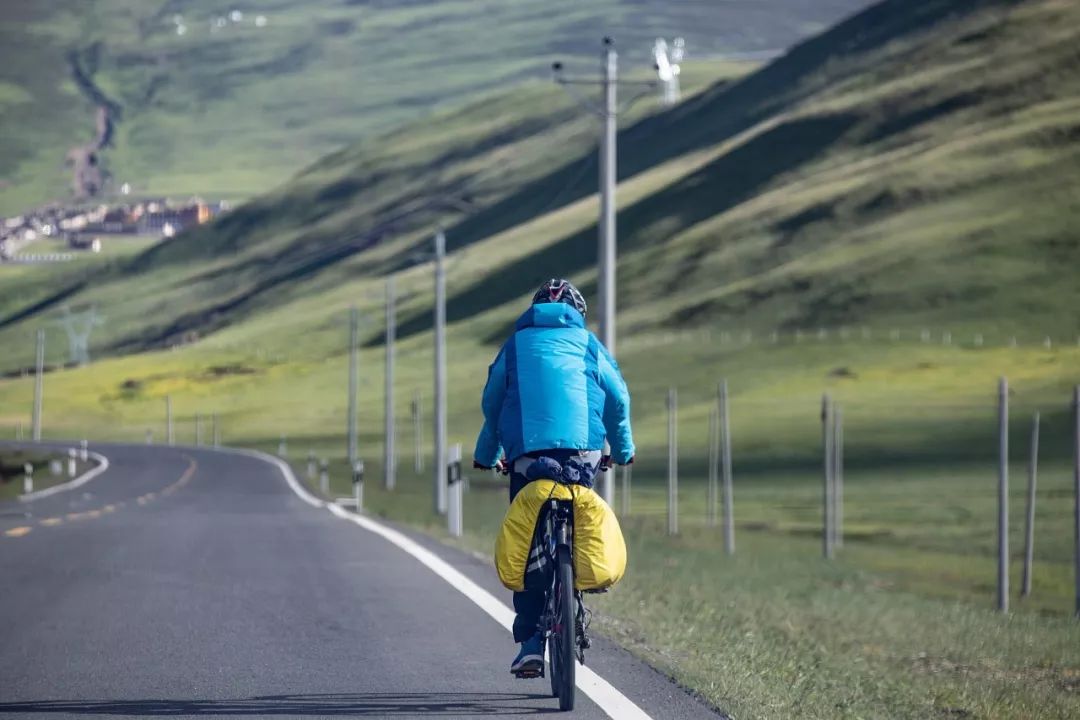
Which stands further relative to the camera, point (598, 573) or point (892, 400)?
point (892, 400)

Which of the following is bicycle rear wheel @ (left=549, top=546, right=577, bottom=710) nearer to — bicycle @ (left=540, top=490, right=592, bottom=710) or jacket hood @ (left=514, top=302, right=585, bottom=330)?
bicycle @ (left=540, top=490, right=592, bottom=710)

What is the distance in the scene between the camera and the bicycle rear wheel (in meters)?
10.3

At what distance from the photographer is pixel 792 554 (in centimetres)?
3831

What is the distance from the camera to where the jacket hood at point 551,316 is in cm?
1085

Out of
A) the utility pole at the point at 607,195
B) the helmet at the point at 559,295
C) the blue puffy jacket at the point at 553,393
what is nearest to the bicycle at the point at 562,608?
the blue puffy jacket at the point at 553,393

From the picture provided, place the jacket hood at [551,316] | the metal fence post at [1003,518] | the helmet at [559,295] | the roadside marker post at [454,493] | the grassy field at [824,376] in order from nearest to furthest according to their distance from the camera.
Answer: the jacket hood at [551,316], the helmet at [559,295], the grassy field at [824,376], the metal fence post at [1003,518], the roadside marker post at [454,493]

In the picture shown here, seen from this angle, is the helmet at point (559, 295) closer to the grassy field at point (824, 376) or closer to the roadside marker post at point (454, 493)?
the grassy field at point (824, 376)

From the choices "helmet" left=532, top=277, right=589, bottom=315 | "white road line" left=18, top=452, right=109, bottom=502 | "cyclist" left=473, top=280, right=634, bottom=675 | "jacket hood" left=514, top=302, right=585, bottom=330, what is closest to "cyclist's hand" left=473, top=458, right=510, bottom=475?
"cyclist" left=473, top=280, right=634, bottom=675

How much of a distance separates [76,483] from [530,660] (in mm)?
57515

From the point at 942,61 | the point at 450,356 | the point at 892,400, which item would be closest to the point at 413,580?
the point at 892,400

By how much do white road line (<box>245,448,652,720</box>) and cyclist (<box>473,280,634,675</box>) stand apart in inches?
19.0

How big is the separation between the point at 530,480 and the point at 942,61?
618 ft

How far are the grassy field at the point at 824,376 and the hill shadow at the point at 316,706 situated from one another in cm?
121

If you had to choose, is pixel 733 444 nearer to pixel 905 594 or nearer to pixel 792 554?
pixel 792 554
